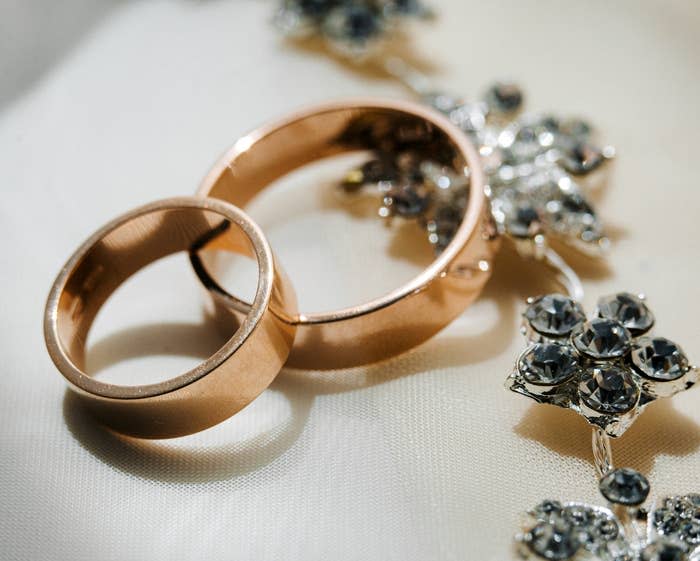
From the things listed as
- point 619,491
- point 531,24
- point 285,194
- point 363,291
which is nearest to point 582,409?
point 619,491

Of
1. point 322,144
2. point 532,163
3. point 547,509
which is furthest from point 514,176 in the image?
point 547,509

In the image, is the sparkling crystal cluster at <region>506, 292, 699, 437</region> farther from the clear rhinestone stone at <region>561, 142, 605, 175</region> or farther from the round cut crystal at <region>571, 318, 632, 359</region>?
the clear rhinestone stone at <region>561, 142, 605, 175</region>

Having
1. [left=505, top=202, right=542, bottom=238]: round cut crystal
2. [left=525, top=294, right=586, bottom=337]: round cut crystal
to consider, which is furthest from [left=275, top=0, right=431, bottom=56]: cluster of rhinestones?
[left=525, top=294, right=586, bottom=337]: round cut crystal

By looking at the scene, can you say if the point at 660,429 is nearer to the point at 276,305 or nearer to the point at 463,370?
the point at 463,370

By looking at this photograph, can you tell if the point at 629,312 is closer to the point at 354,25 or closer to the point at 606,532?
the point at 606,532

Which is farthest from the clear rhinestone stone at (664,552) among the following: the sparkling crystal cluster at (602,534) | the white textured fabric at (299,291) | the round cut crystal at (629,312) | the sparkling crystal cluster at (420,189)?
the sparkling crystal cluster at (420,189)

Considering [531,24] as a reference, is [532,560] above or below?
below
